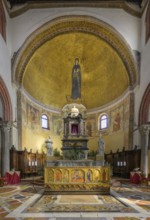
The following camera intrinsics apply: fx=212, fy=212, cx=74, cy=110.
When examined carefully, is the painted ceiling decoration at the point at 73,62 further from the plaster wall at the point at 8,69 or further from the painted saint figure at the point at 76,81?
the plaster wall at the point at 8,69

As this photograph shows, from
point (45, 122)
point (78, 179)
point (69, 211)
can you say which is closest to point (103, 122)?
point (45, 122)

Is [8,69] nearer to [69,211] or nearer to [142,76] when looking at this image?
[142,76]

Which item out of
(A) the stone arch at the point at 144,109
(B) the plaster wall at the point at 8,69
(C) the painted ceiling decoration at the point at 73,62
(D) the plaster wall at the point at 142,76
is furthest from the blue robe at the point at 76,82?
(A) the stone arch at the point at 144,109

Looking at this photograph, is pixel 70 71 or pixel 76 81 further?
pixel 70 71

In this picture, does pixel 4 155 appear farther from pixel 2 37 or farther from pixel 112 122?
pixel 112 122

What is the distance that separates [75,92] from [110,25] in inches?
332

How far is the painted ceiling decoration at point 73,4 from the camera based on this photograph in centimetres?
1920

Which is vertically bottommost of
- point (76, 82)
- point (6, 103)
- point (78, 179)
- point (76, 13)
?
point (78, 179)

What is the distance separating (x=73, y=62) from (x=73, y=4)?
6.68 metres

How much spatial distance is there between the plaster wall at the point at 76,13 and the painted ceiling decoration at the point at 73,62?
18.4 inches

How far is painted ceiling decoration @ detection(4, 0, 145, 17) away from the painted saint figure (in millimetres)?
6462

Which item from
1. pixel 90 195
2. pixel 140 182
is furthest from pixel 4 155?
pixel 140 182

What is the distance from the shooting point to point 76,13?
63.4 feet

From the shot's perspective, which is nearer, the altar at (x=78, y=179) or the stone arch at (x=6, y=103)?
the altar at (x=78, y=179)
